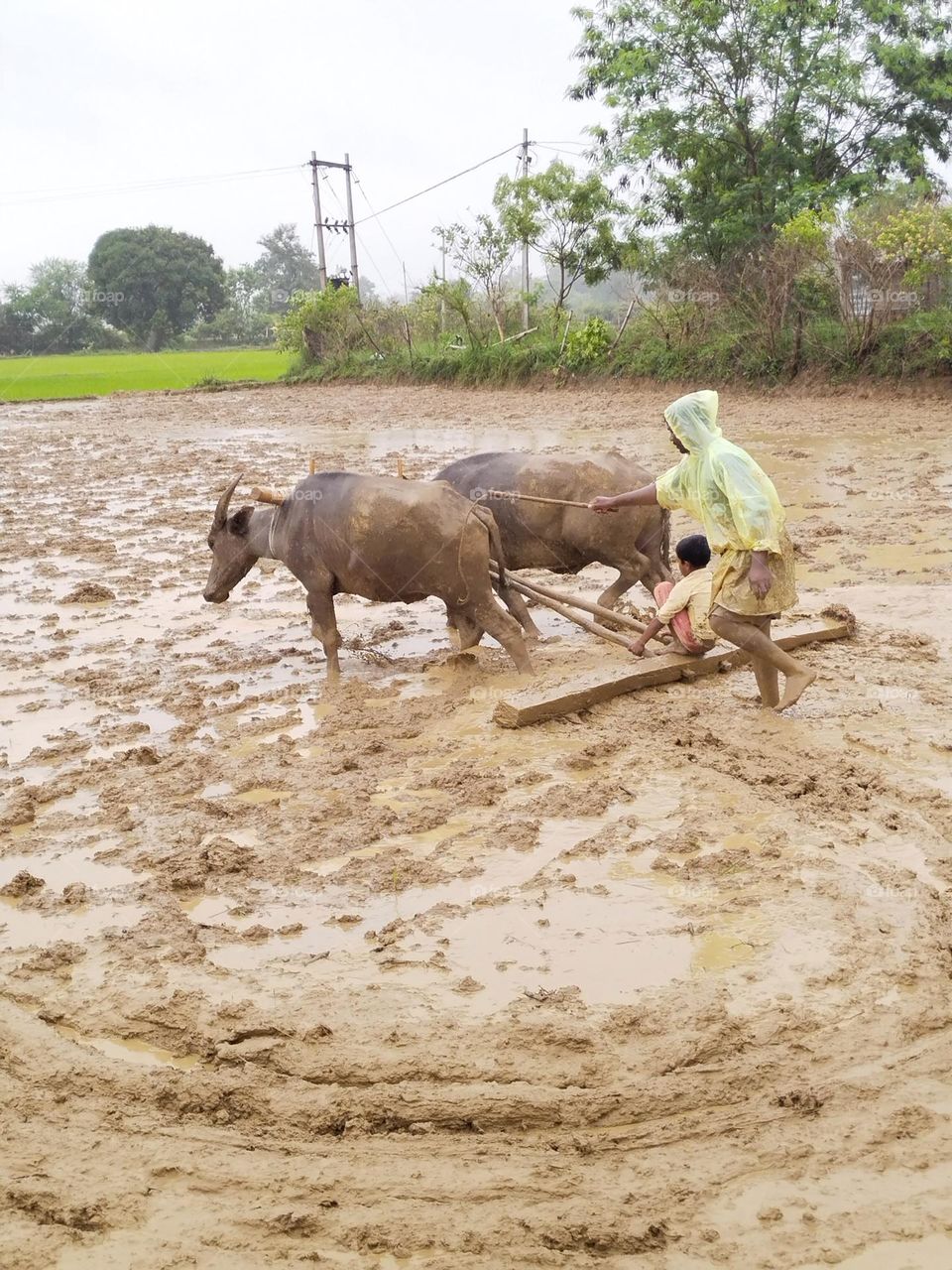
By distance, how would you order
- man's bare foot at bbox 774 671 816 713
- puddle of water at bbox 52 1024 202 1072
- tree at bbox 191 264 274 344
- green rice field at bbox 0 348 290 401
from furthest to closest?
1. tree at bbox 191 264 274 344
2. green rice field at bbox 0 348 290 401
3. man's bare foot at bbox 774 671 816 713
4. puddle of water at bbox 52 1024 202 1072

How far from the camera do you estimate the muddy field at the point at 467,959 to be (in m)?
2.74

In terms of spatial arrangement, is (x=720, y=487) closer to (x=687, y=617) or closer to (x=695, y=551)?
(x=687, y=617)

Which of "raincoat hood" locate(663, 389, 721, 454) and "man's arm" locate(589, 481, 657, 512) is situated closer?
"raincoat hood" locate(663, 389, 721, 454)

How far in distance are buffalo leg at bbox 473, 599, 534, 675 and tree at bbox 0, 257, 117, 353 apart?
49624 millimetres

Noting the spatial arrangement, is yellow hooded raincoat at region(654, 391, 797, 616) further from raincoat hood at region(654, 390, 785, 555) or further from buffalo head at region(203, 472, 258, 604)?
buffalo head at region(203, 472, 258, 604)

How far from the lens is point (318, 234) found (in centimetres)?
3400

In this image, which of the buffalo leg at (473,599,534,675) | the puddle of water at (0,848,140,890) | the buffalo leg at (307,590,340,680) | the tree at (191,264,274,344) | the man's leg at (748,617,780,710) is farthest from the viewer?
the tree at (191,264,274,344)

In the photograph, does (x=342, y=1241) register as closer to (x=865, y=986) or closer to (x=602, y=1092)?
(x=602, y=1092)

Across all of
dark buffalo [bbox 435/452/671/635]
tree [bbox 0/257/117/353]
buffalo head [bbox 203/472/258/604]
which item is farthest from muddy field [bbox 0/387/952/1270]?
tree [bbox 0/257/117/353]

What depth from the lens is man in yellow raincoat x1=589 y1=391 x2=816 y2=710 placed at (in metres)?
5.38

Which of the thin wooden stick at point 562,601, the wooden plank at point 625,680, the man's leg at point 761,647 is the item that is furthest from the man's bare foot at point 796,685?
the thin wooden stick at point 562,601

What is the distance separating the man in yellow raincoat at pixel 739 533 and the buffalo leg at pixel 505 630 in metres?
1.36

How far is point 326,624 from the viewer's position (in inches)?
278

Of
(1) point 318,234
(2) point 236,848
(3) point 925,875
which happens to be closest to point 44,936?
(2) point 236,848
